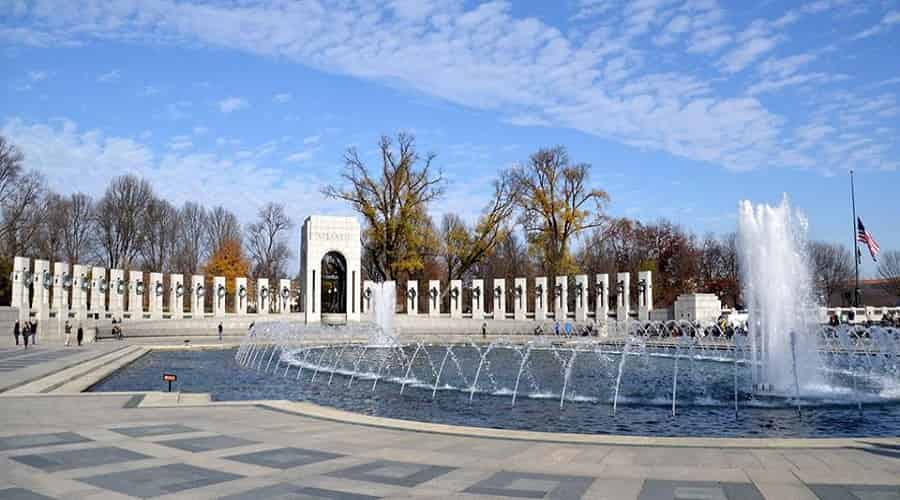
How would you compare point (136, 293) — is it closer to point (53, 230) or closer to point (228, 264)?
point (53, 230)

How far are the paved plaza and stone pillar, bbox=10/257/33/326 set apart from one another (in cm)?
2868

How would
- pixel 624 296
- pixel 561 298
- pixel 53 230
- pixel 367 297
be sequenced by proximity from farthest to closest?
1. pixel 53 230
2. pixel 367 297
3. pixel 561 298
4. pixel 624 296

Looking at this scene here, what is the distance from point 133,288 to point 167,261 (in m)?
26.6

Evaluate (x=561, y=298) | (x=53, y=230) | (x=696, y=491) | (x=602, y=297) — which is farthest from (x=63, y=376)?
(x=53, y=230)

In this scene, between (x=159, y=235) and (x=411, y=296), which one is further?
(x=159, y=235)

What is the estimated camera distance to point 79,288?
39.2 metres

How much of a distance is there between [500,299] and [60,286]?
28549 millimetres

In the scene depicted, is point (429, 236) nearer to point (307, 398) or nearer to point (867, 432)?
point (307, 398)

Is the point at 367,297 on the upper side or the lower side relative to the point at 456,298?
upper

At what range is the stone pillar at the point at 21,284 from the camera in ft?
118

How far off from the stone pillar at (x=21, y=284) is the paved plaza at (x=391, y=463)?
2868cm

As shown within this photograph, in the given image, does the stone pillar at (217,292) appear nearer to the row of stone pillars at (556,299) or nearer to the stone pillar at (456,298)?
the row of stone pillars at (556,299)

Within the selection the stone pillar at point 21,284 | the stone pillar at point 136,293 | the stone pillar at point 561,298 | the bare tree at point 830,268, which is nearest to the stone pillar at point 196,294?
the stone pillar at point 136,293

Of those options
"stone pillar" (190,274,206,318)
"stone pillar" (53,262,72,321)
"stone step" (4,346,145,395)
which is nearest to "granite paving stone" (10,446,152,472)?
"stone step" (4,346,145,395)
